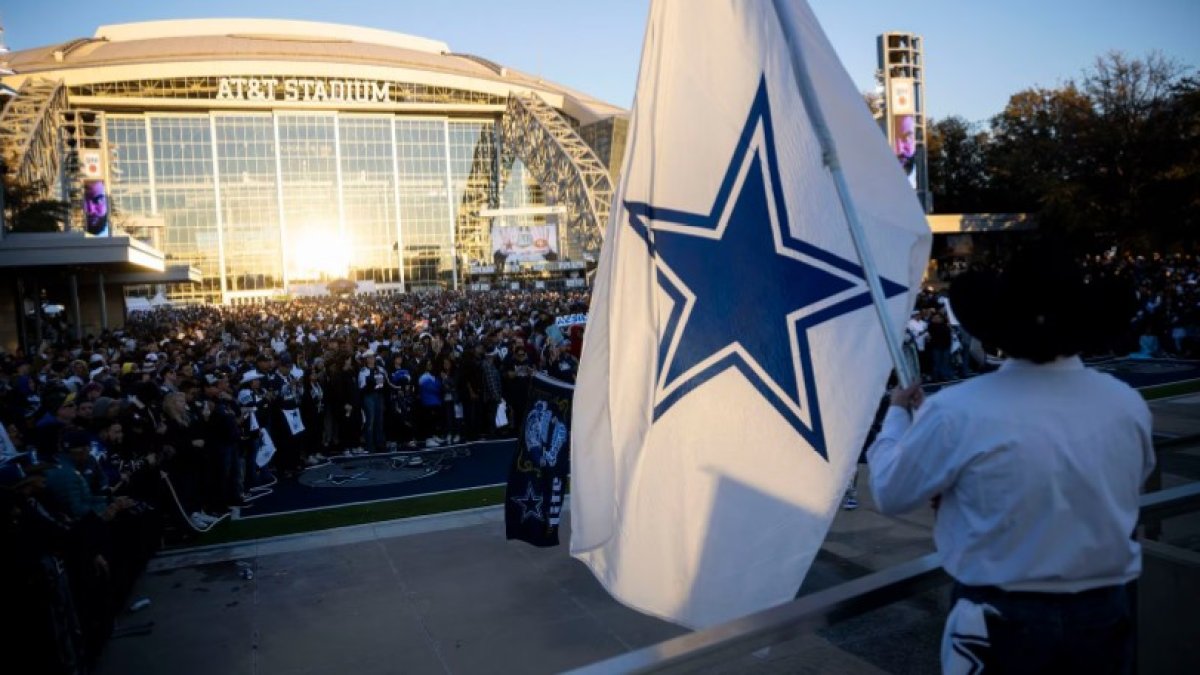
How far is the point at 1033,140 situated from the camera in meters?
47.2

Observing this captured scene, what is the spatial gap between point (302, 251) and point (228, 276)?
23.9 feet

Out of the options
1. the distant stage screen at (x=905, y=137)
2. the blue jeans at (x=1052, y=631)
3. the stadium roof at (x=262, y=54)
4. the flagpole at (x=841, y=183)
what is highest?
the stadium roof at (x=262, y=54)

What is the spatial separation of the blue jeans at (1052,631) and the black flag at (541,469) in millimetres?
4774

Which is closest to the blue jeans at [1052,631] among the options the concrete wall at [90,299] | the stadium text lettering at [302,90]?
the concrete wall at [90,299]

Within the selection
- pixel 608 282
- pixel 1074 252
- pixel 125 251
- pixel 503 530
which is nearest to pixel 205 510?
pixel 503 530

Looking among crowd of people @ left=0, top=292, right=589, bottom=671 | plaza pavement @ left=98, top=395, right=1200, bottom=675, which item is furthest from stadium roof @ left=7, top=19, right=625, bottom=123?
plaza pavement @ left=98, top=395, right=1200, bottom=675

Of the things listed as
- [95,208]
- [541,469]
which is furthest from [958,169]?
[541,469]

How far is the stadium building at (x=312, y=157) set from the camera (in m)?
72.9

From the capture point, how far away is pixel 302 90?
78875 millimetres

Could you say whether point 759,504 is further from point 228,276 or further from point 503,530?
point 228,276

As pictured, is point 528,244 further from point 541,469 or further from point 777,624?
point 777,624

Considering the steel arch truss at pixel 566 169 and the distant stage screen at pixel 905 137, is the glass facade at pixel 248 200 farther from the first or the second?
the distant stage screen at pixel 905 137

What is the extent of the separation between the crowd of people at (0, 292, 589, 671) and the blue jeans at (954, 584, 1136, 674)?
4.97 m

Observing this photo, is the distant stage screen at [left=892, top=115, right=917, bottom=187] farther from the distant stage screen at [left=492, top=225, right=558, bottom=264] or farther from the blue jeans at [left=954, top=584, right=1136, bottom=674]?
the blue jeans at [left=954, top=584, right=1136, bottom=674]
